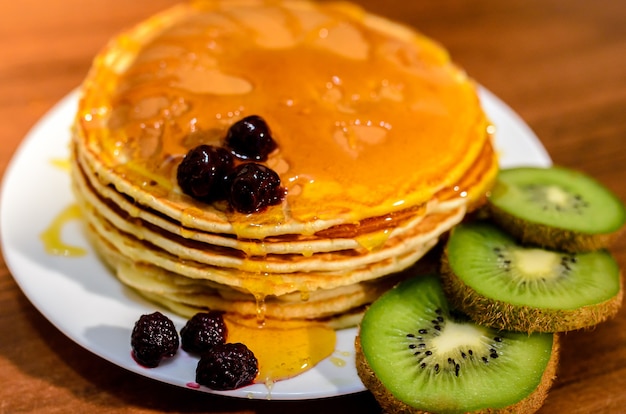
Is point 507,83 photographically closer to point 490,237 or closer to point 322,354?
point 490,237

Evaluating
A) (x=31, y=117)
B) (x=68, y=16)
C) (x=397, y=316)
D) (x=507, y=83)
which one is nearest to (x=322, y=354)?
(x=397, y=316)

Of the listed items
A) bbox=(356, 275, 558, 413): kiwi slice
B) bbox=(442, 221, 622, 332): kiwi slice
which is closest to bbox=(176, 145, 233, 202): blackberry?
bbox=(356, 275, 558, 413): kiwi slice

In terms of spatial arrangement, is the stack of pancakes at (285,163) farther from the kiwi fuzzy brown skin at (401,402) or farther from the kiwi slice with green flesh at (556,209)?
the kiwi fuzzy brown skin at (401,402)

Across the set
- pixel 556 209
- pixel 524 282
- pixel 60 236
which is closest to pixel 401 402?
pixel 524 282

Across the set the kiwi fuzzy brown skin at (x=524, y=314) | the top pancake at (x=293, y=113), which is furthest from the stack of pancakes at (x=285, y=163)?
the kiwi fuzzy brown skin at (x=524, y=314)

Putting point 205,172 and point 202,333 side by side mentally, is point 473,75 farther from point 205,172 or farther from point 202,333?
point 202,333

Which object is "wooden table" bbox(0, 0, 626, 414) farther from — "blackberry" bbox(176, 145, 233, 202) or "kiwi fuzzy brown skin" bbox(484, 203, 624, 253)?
"blackberry" bbox(176, 145, 233, 202)
